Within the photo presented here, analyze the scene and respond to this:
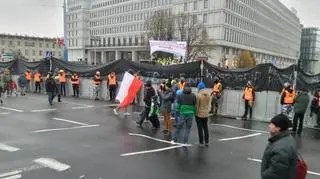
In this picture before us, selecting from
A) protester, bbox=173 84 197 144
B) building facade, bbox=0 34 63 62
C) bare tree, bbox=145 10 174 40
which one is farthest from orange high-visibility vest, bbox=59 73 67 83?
building facade, bbox=0 34 63 62

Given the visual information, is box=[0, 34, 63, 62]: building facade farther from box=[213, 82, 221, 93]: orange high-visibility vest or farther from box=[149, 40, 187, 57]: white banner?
box=[213, 82, 221, 93]: orange high-visibility vest

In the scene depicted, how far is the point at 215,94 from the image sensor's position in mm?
16422

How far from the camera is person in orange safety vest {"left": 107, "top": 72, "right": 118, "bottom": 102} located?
800 inches

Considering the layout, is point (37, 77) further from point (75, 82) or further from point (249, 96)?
point (249, 96)

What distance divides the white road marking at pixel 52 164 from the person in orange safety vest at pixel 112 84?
12.2 meters

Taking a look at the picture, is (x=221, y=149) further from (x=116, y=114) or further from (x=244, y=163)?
(x=116, y=114)

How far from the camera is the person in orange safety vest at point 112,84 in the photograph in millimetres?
20328

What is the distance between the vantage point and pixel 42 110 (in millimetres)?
16219

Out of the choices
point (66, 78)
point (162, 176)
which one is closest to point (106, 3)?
point (66, 78)

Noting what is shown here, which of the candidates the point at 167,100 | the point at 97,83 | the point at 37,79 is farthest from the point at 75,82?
the point at 167,100

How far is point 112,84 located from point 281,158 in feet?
55.4

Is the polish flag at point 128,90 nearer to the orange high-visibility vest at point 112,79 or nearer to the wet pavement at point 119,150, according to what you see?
the wet pavement at point 119,150

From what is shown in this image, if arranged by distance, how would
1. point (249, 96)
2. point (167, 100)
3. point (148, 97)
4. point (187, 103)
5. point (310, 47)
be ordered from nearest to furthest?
point (187, 103) < point (167, 100) < point (148, 97) < point (249, 96) < point (310, 47)

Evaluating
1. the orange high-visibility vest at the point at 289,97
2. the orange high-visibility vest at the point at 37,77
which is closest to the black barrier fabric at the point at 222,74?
the orange high-visibility vest at the point at 289,97
